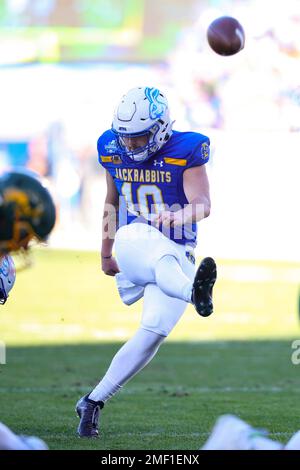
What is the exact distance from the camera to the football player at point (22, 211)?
3633 mm

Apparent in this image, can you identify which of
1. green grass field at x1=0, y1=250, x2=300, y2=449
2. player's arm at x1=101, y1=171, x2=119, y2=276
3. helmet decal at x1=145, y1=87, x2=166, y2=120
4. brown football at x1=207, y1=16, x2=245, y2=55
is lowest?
green grass field at x1=0, y1=250, x2=300, y2=449

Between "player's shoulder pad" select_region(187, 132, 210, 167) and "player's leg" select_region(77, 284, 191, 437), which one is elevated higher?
"player's shoulder pad" select_region(187, 132, 210, 167)

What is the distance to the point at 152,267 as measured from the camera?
15.0 ft

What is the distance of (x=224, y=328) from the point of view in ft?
32.8

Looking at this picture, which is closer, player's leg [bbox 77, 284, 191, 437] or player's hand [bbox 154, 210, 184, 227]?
player's hand [bbox 154, 210, 184, 227]

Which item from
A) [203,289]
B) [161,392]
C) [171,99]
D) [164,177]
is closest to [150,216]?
[164,177]

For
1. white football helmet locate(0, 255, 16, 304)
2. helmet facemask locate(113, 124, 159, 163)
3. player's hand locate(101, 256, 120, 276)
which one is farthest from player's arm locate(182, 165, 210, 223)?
white football helmet locate(0, 255, 16, 304)

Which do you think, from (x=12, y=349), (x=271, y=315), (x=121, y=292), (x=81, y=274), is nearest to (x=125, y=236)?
(x=121, y=292)

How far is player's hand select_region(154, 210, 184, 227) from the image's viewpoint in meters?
4.47

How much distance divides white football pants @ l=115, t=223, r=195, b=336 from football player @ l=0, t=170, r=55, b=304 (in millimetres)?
845

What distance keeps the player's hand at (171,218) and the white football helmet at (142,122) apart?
35 centimetres

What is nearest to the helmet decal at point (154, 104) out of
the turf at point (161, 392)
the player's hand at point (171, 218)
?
the player's hand at point (171, 218)

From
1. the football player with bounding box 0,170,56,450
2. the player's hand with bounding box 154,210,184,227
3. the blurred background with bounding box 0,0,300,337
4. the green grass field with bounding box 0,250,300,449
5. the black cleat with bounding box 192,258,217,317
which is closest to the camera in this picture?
the football player with bounding box 0,170,56,450

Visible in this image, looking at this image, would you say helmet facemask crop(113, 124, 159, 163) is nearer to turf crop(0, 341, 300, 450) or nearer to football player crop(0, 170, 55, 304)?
football player crop(0, 170, 55, 304)
